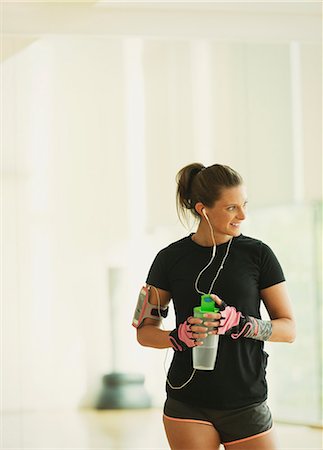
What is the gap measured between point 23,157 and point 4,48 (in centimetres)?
64

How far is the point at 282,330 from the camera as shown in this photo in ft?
8.13

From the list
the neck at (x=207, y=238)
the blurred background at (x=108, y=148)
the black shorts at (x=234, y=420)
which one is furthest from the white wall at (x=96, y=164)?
the black shorts at (x=234, y=420)

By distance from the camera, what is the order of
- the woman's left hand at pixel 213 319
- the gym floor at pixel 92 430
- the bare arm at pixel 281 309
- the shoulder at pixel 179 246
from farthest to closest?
1. the gym floor at pixel 92 430
2. the shoulder at pixel 179 246
3. the bare arm at pixel 281 309
4. the woman's left hand at pixel 213 319

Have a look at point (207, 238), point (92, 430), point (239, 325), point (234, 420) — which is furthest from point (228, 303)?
point (92, 430)

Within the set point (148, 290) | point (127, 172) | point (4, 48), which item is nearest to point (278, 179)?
point (127, 172)

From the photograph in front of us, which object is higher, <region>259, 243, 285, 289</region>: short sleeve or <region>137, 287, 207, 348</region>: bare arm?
<region>259, 243, 285, 289</region>: short sleeve

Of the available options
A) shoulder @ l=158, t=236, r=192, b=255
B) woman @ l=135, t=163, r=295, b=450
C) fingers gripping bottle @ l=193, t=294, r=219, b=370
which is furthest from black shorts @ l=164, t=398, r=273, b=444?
shoulder @ l=158, t=236, r=192, b=255

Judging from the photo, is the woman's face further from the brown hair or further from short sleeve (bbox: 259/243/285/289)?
short sleeve (bbox: 259/243/285/289)

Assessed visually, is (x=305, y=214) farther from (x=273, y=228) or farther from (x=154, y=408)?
(x=154, y=408)

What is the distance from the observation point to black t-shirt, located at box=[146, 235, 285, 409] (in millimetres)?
2459

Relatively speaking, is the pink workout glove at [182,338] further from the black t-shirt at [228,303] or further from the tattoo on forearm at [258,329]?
the tattoo on forearm at [258,329]

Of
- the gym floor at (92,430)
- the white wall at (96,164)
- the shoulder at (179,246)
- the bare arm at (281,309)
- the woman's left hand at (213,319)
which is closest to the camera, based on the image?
the woman's left hand at (213,319)

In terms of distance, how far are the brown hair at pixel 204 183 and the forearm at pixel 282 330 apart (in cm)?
42

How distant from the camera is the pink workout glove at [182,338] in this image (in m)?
2.42
